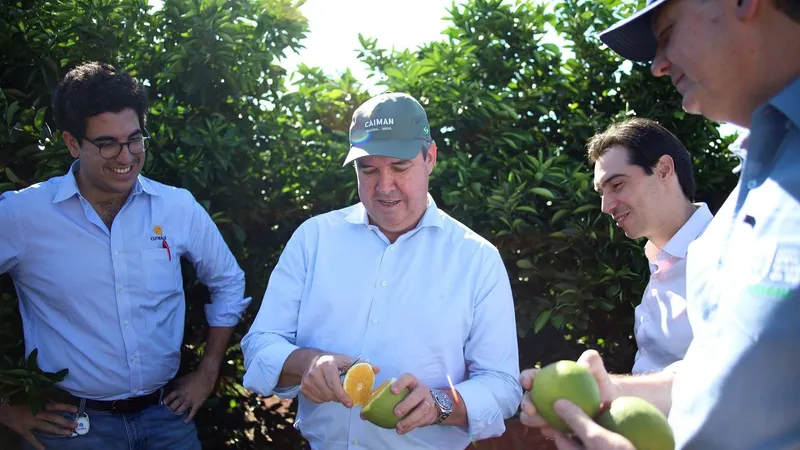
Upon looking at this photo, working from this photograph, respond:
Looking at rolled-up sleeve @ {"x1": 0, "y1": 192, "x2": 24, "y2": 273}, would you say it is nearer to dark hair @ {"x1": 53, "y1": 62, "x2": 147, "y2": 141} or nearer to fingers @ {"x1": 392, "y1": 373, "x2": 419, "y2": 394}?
dark hair @ {"x1": 53, "y1": 62, "x2": 147, "y2": 141}

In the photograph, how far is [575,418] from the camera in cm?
167

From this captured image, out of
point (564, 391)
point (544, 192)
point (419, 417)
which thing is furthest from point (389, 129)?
point (564, 391)

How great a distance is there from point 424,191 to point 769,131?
1696 millimetres

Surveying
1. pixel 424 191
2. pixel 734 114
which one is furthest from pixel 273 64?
pixel 734 114

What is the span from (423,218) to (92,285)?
1.58 metres

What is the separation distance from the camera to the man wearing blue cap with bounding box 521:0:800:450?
3.95 ft

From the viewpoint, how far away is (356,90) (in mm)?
4359

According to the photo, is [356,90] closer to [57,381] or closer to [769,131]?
[57,381]

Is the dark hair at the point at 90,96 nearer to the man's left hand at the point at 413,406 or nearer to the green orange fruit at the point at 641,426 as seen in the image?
the man's left hand at the point at 413,406

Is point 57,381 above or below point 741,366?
below

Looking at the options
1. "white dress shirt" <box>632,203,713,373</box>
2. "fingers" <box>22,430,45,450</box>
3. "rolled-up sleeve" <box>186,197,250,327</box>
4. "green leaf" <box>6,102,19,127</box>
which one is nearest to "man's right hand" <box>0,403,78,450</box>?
"fingers" <box>22,430,45,450</box>

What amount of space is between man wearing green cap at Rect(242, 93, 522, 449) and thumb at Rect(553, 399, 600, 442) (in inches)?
33.7

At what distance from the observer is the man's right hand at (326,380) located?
238 centimetres

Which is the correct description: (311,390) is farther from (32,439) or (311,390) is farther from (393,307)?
(32,439)
